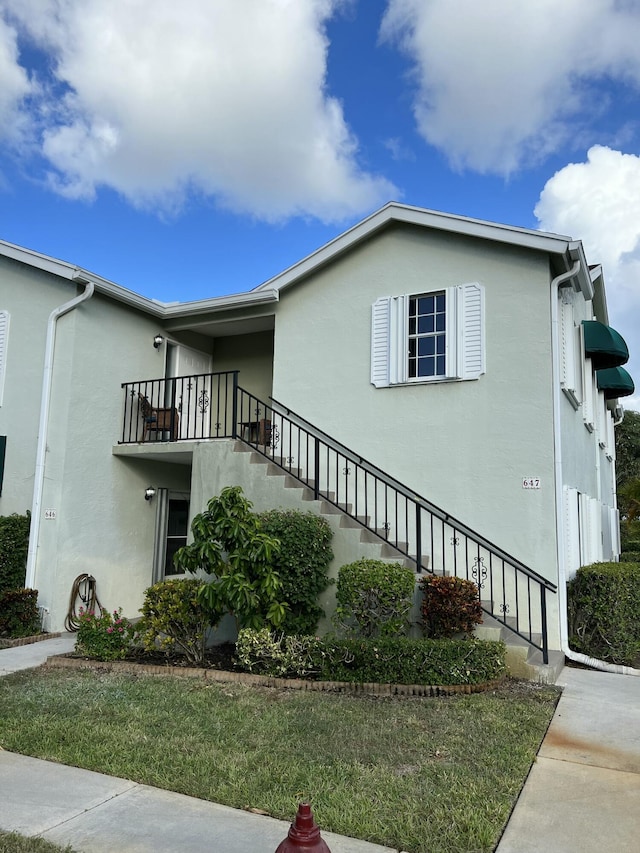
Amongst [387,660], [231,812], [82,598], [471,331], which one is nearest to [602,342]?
[471,331]

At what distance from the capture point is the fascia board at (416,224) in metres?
8.43

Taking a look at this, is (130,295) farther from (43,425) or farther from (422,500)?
(422,500)

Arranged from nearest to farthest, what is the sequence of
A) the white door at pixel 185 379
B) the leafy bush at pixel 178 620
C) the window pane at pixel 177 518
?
the leafy bush at pixel 178 620 → the window pane at pixel 177 518 → the white door at pixel 185 379

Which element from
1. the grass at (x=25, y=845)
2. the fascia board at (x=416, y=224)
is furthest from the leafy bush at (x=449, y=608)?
the fascia board at (x=416, y=224)

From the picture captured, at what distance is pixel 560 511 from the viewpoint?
808 centimetres

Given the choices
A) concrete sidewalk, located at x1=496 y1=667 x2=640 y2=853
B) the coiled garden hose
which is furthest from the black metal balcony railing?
the coiled garden hose

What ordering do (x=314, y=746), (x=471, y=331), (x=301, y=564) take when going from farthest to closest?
(x=471, y=331) < (x=301, y=564) < (x=314, y=746)

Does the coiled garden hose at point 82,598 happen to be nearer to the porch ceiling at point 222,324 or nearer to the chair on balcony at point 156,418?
the chair on balcony at point 156,418

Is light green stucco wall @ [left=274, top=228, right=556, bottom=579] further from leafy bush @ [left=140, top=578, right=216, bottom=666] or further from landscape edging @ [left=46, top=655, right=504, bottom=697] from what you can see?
leafy bush @ [left=140, top=578, right=216, bottom=666]

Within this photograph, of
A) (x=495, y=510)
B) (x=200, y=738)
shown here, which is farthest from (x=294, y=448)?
(x=200, y=738)

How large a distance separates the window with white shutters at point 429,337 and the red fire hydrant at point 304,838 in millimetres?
7344

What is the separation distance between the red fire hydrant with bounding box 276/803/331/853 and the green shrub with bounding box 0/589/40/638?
804cm

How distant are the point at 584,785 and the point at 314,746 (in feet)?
6.19

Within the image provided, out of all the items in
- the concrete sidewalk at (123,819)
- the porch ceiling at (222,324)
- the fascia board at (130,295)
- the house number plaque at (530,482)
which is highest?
the fascia board at (130,295)
